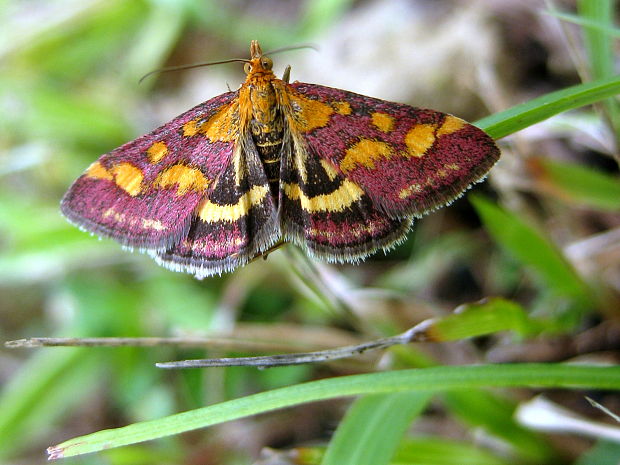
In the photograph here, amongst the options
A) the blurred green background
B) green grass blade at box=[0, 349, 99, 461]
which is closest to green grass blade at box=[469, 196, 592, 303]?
the blurred green background

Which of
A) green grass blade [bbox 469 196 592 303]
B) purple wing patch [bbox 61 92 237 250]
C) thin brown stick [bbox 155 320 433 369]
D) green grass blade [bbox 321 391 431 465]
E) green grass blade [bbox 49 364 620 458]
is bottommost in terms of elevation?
green grass blade [bbox 321 391 431 465]

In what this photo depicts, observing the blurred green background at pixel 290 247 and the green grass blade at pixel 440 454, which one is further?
the blurred green background at pixel 290 247

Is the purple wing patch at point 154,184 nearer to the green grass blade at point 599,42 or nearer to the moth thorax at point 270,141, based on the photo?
the moth thorax at point 270,141

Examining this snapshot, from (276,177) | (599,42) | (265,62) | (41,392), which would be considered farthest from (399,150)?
(41,392)

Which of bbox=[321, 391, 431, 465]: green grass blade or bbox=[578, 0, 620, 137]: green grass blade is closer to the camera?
bbox=[321, 391, 431, 465]: green grass blade

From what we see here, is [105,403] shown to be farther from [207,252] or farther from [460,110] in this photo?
[460,110]

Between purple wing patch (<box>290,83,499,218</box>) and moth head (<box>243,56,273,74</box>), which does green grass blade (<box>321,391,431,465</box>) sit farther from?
moth head (<box>243,56,273,74</box>)

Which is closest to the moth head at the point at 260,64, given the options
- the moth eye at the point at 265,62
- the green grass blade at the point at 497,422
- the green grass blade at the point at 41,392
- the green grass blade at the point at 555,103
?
the moth eye at the point at 265,62
